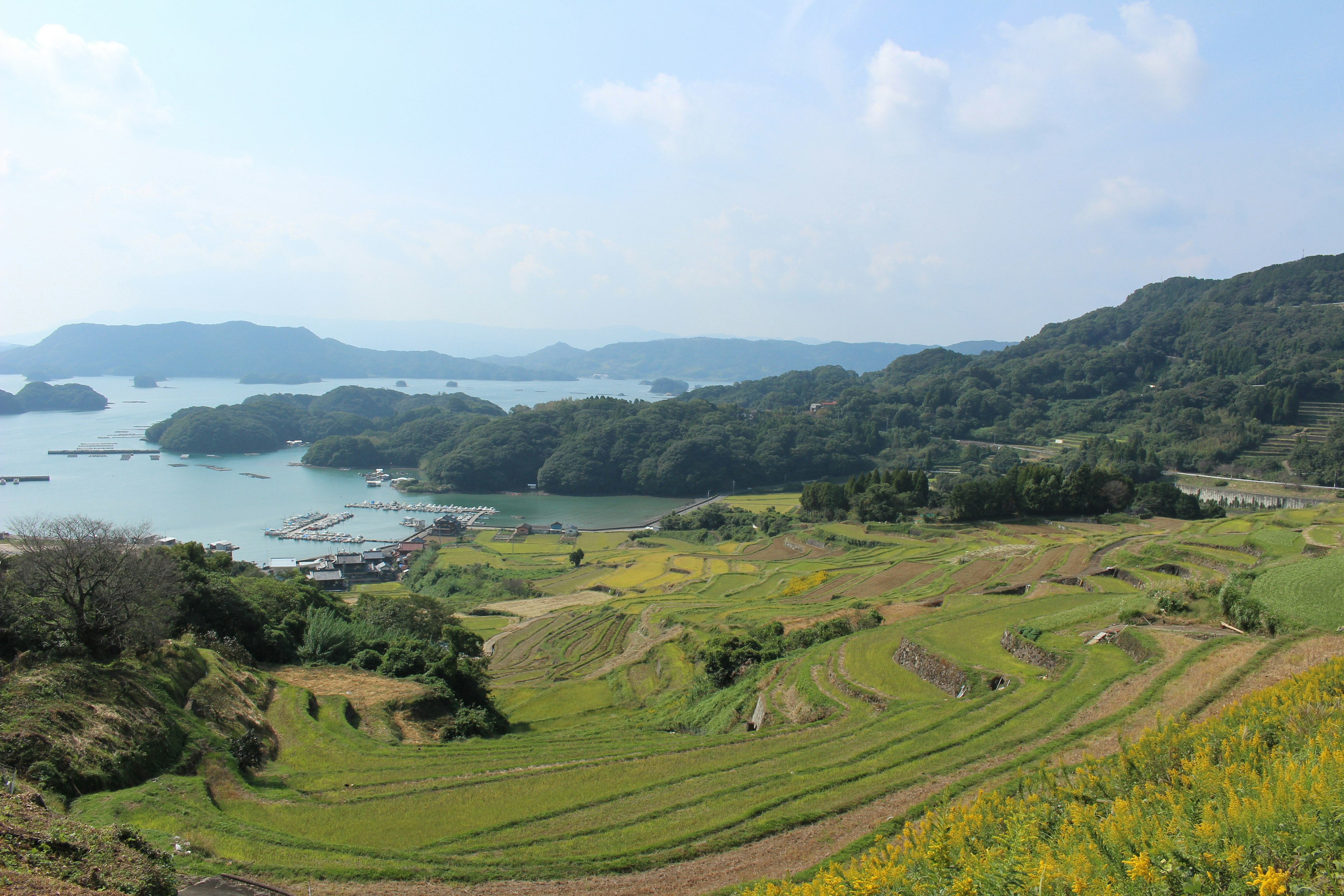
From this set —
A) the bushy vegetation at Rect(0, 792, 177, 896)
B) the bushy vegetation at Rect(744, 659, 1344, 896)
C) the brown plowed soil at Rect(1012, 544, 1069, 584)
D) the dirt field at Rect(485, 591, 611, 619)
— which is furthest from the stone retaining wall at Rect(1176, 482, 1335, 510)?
the bushy vegetation at Rect(0, 792, 177, 896)

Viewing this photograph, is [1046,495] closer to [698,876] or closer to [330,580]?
[698,876]

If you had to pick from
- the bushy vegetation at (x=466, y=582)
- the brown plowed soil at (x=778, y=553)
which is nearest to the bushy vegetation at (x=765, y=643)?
the brown plowed soil at (x=778, y=553)

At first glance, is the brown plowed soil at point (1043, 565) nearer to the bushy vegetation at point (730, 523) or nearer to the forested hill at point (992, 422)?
the bushy vegetation at point (730, 523)

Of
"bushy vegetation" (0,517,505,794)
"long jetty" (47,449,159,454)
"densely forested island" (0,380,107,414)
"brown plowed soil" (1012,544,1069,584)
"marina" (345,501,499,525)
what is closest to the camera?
"bushy vegetation" (0,517,505,794)

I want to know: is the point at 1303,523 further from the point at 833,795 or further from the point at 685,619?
the point at 833,795

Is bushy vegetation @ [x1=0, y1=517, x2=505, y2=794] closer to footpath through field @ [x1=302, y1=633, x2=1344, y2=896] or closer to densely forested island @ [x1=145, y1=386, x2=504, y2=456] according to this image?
footpath through field @ [x1=302, y1=633, x2=1344, y2=896]

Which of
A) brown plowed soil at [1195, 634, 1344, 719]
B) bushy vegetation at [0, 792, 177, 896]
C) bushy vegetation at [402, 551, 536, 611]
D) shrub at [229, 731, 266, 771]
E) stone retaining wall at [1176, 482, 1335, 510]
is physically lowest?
bushy vegetation at [402, 551, 536, 611]

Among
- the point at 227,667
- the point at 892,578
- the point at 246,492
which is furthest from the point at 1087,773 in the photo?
the point at 246,492

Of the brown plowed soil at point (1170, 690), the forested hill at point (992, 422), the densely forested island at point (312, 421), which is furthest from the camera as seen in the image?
the densely forested island at point (312, 421)
